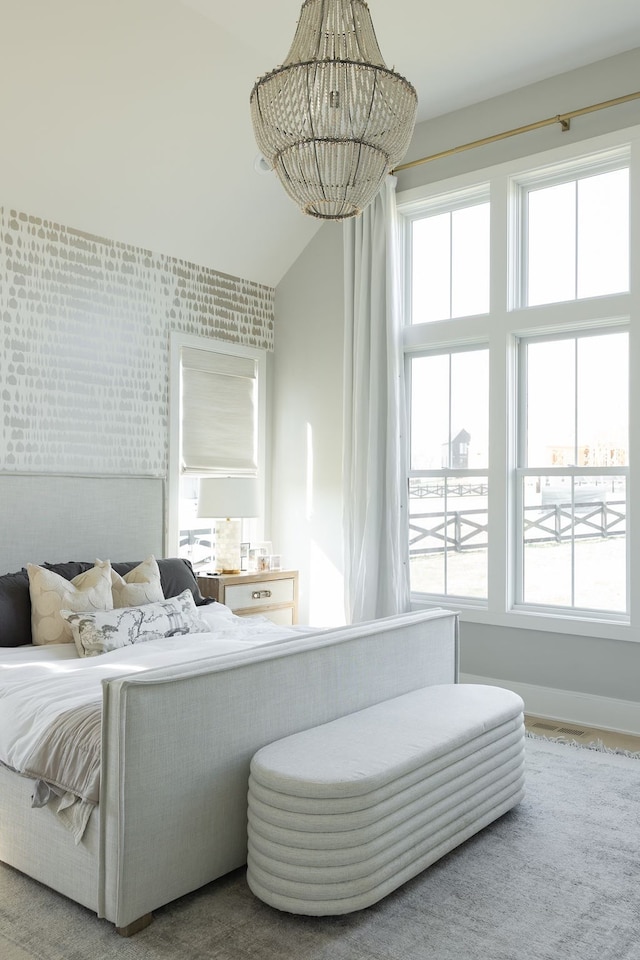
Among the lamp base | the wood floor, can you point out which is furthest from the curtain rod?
the wood floor

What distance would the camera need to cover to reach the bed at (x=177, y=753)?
2.10m

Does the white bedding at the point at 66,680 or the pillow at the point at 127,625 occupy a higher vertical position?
the pillow at the point at 127,625

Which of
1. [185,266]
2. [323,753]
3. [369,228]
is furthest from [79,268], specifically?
[323,753]

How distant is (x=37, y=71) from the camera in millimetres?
3662

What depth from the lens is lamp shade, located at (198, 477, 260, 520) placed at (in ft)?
15.7

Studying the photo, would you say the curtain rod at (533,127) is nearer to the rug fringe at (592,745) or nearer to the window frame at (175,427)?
the window frame at (175,427)

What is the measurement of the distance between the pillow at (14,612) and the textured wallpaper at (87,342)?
721 mm

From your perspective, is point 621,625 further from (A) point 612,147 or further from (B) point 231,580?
(A) point 612,147

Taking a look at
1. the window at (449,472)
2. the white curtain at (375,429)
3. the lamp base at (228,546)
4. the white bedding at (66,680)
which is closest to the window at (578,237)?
the window at (449,472)

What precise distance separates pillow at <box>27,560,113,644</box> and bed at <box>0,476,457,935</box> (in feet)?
1.21

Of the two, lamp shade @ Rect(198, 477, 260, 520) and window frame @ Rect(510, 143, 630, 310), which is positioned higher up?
window frame @ Rect(510, 143, 630, 310)

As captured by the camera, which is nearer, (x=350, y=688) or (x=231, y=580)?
(x=350, y=688)

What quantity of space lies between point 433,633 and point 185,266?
298 cm

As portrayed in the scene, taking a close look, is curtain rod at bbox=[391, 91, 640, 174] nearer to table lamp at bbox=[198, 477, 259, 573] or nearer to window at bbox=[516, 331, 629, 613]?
window at bbox=[516, 331, 629, 613]
